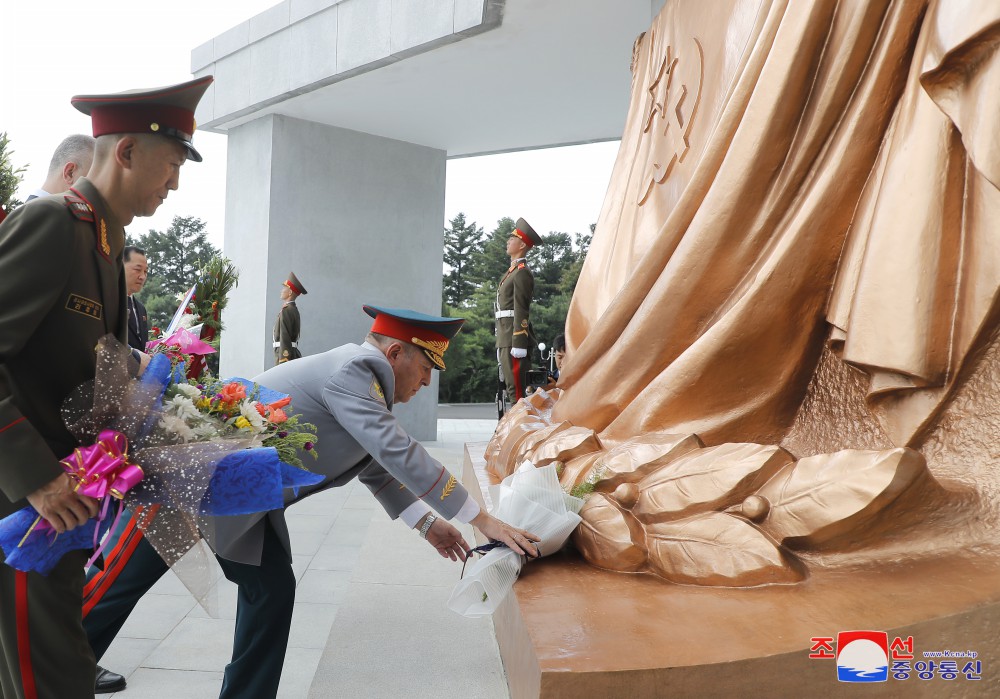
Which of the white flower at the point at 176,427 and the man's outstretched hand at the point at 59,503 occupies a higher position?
the white flower at the point at 176,427

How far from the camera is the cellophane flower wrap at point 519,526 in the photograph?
4.61 feet

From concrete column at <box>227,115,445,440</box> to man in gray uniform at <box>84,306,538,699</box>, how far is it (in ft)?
18.8

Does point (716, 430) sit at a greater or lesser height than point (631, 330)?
lesser

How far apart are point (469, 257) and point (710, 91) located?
933 inches

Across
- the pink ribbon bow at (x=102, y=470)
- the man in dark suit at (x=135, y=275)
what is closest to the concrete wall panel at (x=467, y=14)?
the man in dark suit at (x=135, y=275)

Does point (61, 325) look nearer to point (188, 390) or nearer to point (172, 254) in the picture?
point (188, 390)

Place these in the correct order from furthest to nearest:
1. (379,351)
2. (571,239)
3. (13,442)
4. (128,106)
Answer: (571,239) < (379,351) < (128,106) < (13,442)

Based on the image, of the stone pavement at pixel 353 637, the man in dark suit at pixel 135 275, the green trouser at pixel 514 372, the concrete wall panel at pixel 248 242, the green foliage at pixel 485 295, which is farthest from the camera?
the green foliage at pixel 485 295

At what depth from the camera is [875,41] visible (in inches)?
65.9

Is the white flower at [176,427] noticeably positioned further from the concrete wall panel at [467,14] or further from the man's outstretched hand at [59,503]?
the concrete wall panel at [467,14]

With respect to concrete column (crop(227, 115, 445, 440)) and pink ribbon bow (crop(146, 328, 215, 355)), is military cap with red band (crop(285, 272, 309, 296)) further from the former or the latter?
pink ribbon bow (crop(146, 328, 215, 355))

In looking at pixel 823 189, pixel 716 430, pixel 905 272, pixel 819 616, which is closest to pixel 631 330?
pixel 716 430

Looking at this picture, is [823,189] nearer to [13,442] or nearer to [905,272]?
[905,272]

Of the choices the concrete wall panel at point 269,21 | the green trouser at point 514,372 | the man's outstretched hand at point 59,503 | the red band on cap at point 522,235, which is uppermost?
the concrete wall panel at point 269,21
